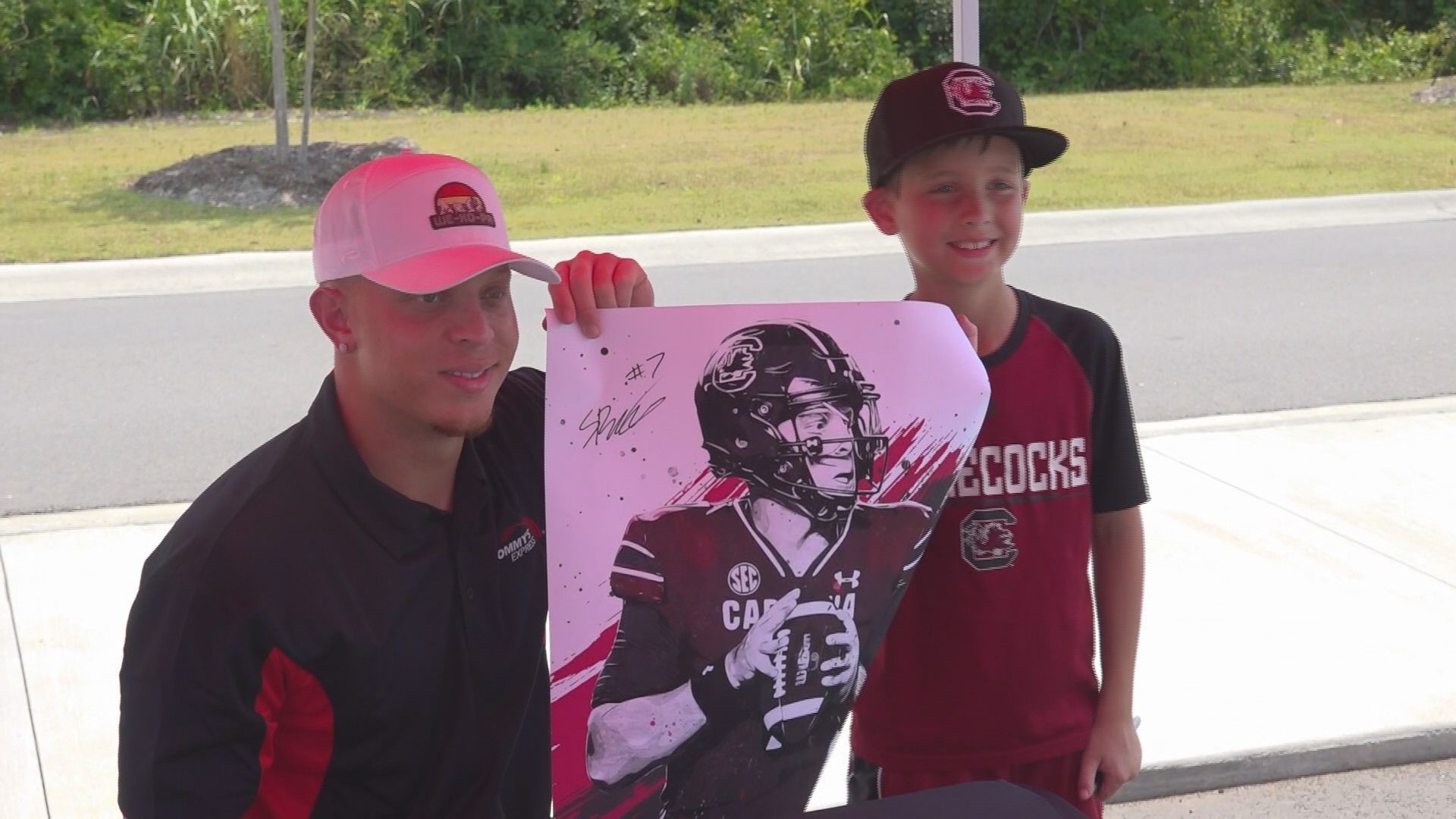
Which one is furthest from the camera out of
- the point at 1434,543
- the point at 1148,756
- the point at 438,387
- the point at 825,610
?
the point at 1434,543

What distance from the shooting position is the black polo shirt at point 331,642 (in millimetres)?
1641

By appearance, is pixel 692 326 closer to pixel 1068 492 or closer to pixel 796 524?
pixel 796 524

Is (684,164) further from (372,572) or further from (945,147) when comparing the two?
(372,572)

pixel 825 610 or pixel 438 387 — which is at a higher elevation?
pixel 438 387

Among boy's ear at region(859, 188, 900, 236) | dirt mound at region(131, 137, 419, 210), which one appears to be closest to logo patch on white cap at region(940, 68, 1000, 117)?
boy's ear at region(859, 188, 900, 236)

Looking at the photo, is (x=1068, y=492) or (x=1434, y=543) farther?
(x=1434, y=543)

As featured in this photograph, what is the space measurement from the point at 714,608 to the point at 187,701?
56cm

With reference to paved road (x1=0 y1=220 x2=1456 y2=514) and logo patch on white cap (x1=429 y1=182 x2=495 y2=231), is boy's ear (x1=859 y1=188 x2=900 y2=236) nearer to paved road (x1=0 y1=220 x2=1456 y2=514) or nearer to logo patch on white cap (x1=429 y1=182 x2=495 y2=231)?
logo patch on white cap (x1=429 y1=182 x2=495 y2=231)

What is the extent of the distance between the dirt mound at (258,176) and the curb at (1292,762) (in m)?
10.2

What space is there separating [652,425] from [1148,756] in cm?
245

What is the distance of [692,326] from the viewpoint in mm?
1777

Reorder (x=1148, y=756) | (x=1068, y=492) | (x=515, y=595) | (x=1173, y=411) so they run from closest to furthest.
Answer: (x=515, y=595)
(x=1068, y=492)
(x=1148, y=756)
(x=1173, y=411)

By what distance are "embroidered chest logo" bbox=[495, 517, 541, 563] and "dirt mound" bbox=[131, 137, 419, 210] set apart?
11.2 meters

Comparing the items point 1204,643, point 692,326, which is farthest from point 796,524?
point 1204,643
